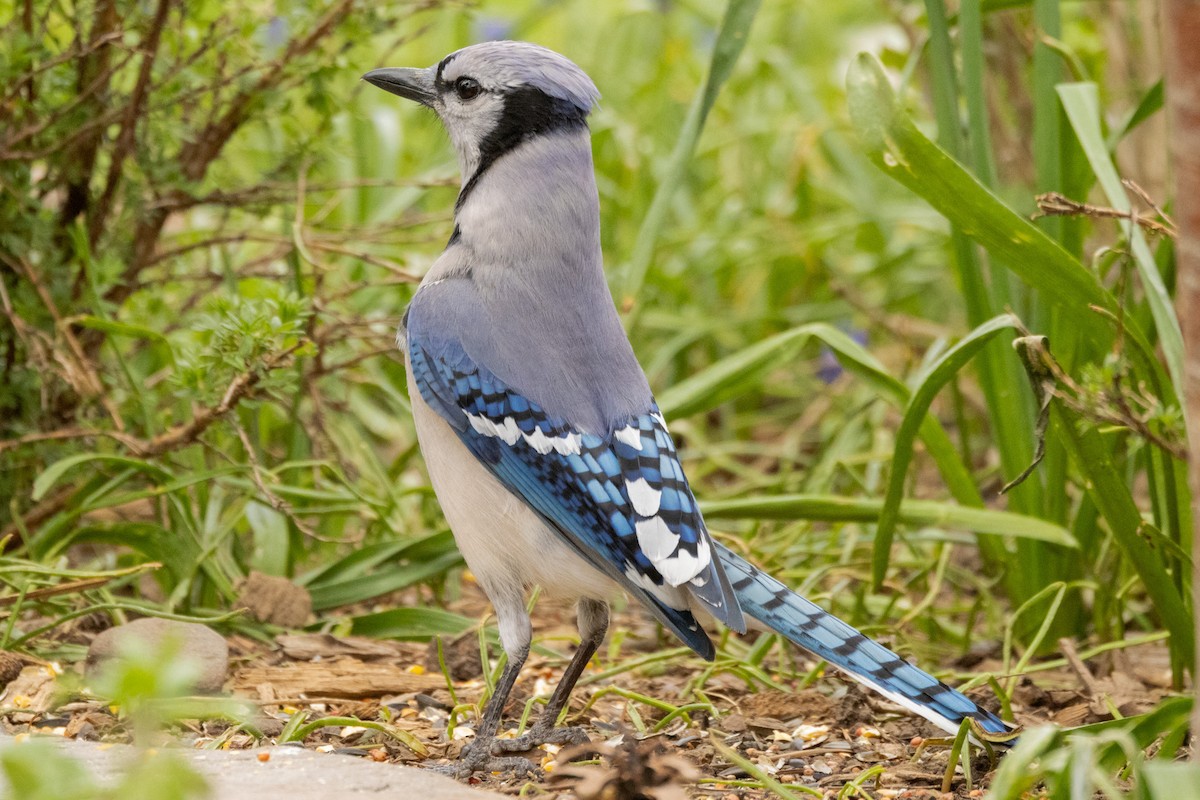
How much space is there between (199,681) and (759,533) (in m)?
1.61

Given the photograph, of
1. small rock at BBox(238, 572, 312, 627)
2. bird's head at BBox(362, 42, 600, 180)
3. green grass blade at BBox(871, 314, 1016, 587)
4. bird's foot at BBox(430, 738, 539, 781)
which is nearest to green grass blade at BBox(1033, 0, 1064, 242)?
green grass blade at BBox(871, 314, 1016, 587)

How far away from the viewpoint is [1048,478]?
113 inches

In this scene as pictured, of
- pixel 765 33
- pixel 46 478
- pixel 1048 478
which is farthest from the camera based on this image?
pixel 765 33

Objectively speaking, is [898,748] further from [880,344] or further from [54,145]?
[880,344]

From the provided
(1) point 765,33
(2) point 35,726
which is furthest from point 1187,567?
(1) point 765,33

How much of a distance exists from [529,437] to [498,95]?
69 cm

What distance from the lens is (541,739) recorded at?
2363 mm

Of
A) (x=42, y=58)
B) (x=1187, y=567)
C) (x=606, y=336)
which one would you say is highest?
(x=42, y=58)

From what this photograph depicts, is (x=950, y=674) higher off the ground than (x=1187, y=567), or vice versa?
(x=1187, y=567)

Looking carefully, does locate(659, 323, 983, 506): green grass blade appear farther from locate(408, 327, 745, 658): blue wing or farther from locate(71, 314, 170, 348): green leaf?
locate(71, 314, 170, 348): green leaf

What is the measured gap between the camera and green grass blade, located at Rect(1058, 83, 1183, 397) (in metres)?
2.45

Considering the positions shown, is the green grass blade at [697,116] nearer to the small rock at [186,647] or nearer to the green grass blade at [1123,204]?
the green grass blade at [1123,204]

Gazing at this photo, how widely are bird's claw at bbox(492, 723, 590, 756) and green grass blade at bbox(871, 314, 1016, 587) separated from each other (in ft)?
2.48

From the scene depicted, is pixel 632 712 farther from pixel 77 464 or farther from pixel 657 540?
pixel 77 464
